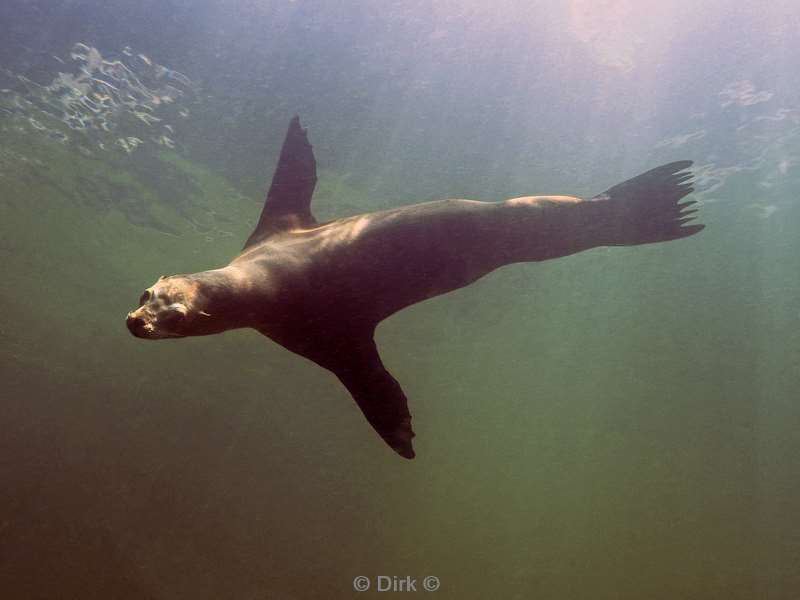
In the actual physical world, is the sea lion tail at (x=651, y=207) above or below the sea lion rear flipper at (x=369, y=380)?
above

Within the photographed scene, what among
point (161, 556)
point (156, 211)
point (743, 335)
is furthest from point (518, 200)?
point (743, 335)

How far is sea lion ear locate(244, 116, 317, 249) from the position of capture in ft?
11.4

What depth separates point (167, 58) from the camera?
8.83 metres

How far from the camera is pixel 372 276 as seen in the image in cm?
280

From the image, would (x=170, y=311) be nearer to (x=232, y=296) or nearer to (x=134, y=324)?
(x=134, y=324)

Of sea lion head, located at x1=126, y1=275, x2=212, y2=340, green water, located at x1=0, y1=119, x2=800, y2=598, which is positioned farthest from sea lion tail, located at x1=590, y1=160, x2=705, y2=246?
green water, located at x1=0, y1=119, x2=800, y2=598

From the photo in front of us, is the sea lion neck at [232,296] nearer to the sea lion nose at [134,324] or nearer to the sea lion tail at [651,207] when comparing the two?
the sea lion nose at [134,324]

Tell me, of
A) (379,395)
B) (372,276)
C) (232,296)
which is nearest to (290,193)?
(372,276)

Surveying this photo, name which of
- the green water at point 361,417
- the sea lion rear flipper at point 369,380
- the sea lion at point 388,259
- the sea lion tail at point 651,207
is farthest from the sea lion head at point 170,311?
the green water at point 361,417

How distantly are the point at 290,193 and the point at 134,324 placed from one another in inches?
Result: 76.1

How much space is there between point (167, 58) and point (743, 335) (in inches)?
1039

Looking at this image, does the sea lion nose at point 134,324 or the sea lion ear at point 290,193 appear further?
the sea lion ear at point 290,193

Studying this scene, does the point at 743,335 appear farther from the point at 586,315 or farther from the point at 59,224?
the point at 59,224

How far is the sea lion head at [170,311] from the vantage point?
1.86 metres
